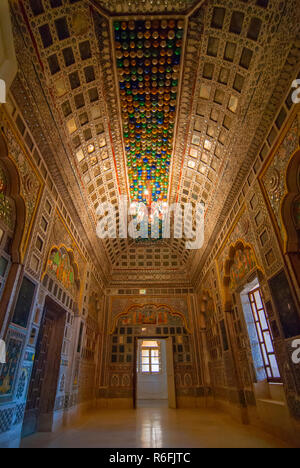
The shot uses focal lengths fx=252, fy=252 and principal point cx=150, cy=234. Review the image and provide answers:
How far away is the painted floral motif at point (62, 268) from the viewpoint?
7.86 m

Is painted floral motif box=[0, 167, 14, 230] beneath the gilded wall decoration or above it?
beneath

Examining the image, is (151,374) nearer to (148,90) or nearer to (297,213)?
(297,213)

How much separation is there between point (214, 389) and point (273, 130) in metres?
11.8

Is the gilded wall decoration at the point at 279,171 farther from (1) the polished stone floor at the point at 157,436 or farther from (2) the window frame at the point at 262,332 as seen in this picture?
(1) the polished stone floor at the point at 157,436

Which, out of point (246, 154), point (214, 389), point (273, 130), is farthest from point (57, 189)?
point (214, 389)

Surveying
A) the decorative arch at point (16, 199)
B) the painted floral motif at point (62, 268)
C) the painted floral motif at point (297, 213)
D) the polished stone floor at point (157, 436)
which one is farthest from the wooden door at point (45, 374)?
the painted floral motif at point (297, 213)

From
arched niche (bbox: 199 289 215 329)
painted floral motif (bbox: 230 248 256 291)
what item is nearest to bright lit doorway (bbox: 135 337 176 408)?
arched niche (bbox: 199 289 215 329)

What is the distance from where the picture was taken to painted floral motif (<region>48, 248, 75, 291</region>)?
786cm

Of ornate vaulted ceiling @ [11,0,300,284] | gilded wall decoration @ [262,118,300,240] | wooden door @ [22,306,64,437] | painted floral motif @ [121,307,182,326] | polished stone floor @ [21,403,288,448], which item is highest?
ornate vaulted ceiling @ [11,0,300,284]

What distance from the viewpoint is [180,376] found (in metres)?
13.3

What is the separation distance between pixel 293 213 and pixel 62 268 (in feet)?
23.4

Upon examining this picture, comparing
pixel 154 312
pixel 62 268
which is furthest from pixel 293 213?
pixel 154 312

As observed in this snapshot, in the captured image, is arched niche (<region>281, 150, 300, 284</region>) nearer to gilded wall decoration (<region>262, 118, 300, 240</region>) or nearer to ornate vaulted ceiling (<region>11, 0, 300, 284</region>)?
gilded wall decoration (<region>262, 118, 300, 240</region>)

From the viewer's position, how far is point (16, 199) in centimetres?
579
